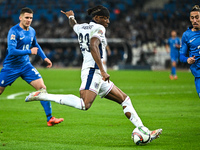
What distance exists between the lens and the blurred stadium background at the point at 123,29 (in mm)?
38406

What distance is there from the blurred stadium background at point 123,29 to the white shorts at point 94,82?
1150 inches

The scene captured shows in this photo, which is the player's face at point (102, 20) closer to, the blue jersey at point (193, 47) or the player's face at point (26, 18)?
the blue jersey at point (193, 47)

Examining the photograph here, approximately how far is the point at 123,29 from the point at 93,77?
1395 inches

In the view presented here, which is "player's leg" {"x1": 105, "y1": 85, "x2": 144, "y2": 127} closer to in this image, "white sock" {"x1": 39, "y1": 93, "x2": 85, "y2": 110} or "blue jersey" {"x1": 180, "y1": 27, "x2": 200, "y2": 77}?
"white sock" {"x1": 39, "y1": 93, "x2": 85, "y2": 110}

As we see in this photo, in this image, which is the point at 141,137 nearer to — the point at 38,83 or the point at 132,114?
the point at 132,114

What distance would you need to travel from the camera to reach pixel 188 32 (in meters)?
8.09

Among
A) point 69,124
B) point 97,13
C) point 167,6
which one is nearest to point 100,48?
point 97,13

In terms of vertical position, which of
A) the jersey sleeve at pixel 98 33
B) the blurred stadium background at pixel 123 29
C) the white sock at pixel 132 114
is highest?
the jersey sleeve at pixel 98 33

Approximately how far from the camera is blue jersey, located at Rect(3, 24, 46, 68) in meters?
8.89

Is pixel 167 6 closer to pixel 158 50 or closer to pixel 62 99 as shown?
pixel 158 50

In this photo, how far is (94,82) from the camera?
Result: 275 inches

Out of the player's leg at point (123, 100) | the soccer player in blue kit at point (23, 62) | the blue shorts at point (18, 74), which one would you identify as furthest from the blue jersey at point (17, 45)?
the player's leg at point (123, 100)

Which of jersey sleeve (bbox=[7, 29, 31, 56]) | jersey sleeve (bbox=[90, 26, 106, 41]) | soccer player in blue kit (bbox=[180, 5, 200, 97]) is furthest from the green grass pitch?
jersey sleeve (bbox=[90, 26, 106, 41])

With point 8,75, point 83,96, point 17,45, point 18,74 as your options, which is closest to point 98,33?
point 83,96
